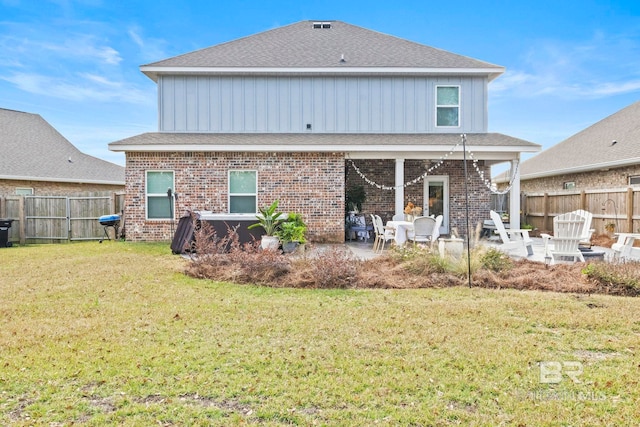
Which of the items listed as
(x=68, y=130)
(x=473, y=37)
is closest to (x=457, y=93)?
(x=473, y=37)

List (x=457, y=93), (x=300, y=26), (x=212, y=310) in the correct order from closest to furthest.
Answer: (x=212, y=310)
(x=457, y=93)
(x=300, y=26)

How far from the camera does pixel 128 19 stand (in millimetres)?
16922

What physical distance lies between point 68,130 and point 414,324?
83.9 ft

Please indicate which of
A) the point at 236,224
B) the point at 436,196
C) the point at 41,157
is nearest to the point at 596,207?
the point at 436,196

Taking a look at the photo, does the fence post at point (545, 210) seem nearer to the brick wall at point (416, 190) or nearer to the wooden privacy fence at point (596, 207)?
the wooden privacy fence at point (596, 207)

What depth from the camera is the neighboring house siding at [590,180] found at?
591 inches

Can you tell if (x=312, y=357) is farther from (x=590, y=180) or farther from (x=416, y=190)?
(x=590, y=180)

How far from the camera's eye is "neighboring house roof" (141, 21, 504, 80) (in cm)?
1520

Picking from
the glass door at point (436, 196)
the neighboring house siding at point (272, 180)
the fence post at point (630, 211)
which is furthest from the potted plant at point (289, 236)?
the fence post at point (630, 211)

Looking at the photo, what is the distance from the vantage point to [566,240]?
9.06 meters

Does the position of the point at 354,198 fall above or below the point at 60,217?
above

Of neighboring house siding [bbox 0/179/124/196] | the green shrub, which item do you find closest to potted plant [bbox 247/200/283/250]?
the green shrub

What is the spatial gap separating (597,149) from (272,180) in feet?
42.2

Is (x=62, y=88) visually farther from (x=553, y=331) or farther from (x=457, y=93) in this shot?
(x=553, y=331)
